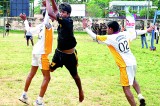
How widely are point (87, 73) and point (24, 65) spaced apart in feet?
8.98

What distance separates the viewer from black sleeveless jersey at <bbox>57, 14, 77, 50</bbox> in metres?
7.08

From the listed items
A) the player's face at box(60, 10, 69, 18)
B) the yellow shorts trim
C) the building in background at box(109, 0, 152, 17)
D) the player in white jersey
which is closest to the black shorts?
the yellow shorts trim

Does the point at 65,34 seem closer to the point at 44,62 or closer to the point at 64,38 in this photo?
the point at 64,38

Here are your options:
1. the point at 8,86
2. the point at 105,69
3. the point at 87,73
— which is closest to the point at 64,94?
the point at 8,86

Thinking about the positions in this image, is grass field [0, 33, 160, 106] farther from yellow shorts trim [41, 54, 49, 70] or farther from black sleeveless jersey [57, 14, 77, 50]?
black sleeveless jersey [57, 14, 77, 50]

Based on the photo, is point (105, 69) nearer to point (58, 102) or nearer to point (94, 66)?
point (94, 66)

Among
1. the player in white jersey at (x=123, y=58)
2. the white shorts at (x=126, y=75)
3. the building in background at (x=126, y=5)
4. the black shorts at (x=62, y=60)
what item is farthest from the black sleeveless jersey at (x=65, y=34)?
the building in background at (x=126, y=5)

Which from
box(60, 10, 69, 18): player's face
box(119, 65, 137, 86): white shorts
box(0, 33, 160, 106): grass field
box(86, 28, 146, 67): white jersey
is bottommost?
box(0, 33, 160, 106): grass field

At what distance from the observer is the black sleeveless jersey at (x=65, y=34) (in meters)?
7.08

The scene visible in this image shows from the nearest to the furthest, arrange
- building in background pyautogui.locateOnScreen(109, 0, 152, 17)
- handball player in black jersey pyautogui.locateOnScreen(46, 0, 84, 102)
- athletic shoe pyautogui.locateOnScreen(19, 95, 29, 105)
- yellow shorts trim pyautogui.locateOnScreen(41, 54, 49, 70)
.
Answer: handball player in black jersey pyautogui.locateOnScreen(46, 0, 84, 102) < yellow shorts trim pyautogui.locateOnScreen(41, 54, 49, 70) < athletic shoe pyautogui.locateOnScreen(19, 95, 29, 105) < building in background pyautogui.locateOnScreen(109, 0, 152, 17)

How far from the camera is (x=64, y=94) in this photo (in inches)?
342

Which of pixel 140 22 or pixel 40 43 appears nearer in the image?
pixel 40 43

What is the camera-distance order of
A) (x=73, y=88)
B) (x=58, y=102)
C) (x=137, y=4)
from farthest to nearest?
(x=137, y=4) < (x=73, y=88) < (x=58, y=102)

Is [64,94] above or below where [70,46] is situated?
below
